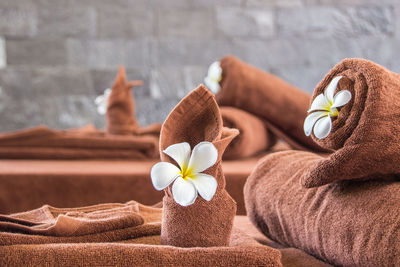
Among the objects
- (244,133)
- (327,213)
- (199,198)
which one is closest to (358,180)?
(327,213)

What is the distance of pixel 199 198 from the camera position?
0.57 metres

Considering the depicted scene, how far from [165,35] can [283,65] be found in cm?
70

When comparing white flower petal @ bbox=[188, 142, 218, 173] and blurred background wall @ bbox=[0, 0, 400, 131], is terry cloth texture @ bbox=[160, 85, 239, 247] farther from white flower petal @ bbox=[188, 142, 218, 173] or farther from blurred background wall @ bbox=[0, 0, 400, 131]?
blurred background wall @ bbox=[0, 0, 400, 131]

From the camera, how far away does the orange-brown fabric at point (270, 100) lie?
177 centimetres

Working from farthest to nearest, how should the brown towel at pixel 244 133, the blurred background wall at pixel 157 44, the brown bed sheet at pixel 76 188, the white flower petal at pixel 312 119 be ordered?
the blurred background wall at pixel 157 44 < the brown towel at pixel 244 133 < the brown bed sheet at pixel 76 188 < the white flower petal at pixel 312 119

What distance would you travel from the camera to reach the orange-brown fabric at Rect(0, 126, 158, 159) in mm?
1700

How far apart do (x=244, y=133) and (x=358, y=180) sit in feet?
3.38

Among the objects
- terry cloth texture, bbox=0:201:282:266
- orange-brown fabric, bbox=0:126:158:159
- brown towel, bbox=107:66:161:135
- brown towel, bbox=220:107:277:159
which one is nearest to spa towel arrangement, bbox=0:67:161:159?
orange-brown fabric, bbox=0:126:158:159

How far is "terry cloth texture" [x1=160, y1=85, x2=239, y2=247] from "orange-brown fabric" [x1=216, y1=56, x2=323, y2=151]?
3.87ft

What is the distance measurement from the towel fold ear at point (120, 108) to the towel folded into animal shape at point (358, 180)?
1.33 metres

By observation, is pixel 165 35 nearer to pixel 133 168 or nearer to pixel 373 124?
pixel 133 168

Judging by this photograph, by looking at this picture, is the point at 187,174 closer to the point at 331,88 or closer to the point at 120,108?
the point at 331,88

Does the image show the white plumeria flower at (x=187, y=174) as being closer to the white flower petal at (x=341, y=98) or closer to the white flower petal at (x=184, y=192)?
the white flower petal at (x=184, y=192)

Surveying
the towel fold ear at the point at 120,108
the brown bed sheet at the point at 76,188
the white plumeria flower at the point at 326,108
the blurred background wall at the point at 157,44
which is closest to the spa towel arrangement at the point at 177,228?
the white plumeria flower at the point at 326,108
